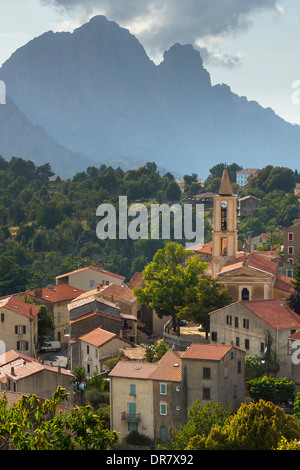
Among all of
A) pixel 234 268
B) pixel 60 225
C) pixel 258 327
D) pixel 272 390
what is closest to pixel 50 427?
pixel 272 390

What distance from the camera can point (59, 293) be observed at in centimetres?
6022

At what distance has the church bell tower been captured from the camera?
50062mm

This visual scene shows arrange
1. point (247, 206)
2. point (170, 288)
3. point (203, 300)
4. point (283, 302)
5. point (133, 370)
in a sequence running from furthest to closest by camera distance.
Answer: point (247, 206) < point (170, 288) < point (203, 300) < point (283, 302) < point (133, 370)

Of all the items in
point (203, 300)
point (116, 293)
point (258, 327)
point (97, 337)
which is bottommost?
point (97, 337)

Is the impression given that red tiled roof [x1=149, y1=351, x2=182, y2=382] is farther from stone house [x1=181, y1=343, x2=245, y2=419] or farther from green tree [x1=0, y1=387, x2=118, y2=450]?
green tree [x1=0, y1=387, x2=118, y2=450]

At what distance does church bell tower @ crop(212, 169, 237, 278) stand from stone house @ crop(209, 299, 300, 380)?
9.84 metres

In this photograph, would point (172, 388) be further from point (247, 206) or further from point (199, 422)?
point (247, 206)

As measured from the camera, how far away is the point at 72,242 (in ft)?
321

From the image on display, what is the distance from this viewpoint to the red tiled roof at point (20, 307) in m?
49.8

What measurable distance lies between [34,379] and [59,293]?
2396 centimetres

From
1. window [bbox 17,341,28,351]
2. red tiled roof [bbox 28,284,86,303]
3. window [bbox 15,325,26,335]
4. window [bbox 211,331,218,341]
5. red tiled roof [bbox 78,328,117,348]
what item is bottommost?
window [bbox 17,341,28,351]

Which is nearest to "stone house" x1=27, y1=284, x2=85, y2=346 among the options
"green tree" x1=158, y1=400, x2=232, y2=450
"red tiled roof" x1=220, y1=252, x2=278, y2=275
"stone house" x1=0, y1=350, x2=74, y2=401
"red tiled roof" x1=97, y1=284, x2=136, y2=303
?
"red tiled roof" x1=97, y1=284, x2=136, y2=303

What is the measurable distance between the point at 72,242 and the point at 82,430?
83.8 meters
